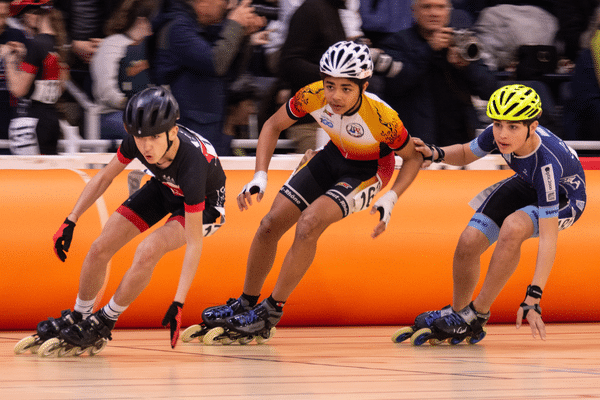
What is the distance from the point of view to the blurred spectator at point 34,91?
23.0ft

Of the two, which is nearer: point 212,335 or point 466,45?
point 212,335

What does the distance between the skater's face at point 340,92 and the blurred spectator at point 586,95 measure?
330 cm

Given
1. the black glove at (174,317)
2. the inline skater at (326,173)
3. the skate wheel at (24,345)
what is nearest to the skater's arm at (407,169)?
the inline skater at (326,173)

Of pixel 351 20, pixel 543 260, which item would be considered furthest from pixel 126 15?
pixel 543 260

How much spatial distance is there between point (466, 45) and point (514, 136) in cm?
190

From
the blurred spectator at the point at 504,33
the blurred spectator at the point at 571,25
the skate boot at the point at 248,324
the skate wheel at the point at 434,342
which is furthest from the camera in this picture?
the blurred spectator at the point at 571,25

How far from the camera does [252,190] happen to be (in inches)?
227

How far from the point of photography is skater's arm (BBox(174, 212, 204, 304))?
4828 millimetres

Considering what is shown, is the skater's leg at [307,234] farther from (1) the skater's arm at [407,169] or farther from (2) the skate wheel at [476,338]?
(2) the skate wheel at [476,338]

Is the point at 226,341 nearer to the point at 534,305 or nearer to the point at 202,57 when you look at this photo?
the point at 534,305

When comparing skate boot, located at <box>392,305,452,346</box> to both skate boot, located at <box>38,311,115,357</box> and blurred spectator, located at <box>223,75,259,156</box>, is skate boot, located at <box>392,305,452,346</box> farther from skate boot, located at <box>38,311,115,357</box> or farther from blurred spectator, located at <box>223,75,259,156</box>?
blurred spectator, located at <box>223,75,259,156</box>

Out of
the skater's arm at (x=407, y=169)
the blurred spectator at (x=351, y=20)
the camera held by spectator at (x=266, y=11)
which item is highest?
the blurred spectator at (x=351, y=20)

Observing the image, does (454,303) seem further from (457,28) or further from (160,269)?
(457,28)

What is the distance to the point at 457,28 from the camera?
8.04m
